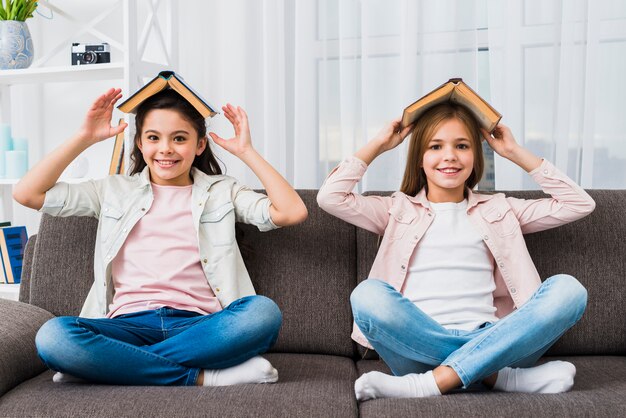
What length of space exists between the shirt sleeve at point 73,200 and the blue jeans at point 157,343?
1.08 ft

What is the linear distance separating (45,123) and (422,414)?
240cm

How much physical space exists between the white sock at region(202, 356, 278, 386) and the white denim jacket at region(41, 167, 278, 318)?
27cm

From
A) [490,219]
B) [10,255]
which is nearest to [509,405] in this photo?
[490,219]

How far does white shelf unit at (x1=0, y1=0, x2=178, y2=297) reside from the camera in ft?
8.68

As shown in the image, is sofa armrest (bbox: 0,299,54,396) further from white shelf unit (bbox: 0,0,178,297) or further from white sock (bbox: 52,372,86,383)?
white shelf unit (bbox: 0,0,178,297)

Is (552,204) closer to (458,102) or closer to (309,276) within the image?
(458,102)

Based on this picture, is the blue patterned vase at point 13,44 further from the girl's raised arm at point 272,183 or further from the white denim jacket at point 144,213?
the girl's raised arm at point 272,183

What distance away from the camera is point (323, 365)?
6.12 ft

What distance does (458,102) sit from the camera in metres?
2.03

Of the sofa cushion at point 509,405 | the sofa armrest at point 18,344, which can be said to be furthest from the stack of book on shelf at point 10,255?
the sofa cushion at point 509,405

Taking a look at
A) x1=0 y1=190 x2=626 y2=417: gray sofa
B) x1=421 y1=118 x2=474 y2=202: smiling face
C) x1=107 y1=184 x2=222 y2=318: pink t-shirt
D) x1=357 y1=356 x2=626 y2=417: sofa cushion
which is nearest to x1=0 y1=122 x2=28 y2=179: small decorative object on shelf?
x1=0 y1=190 x2=626 y2=417: gray sofa

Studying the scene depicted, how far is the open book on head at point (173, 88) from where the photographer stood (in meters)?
1.93

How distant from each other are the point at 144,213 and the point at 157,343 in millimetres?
406

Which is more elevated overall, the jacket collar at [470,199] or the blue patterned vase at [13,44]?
the blue patterned vase at [13,44]
